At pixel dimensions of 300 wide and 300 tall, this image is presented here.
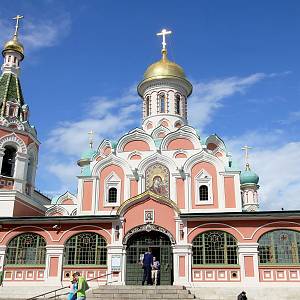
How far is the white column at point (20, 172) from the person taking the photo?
822 inches

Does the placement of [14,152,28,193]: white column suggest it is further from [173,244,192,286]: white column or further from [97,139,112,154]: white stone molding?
[173,244,192,286]: white column

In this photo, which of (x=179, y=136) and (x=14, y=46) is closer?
(x=179, y=136)

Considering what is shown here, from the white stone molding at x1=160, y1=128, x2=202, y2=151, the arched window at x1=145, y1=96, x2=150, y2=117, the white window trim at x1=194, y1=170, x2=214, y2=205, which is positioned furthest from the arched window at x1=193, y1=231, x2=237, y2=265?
the arched window at x1=145, y1=96, x2=150, y2=117

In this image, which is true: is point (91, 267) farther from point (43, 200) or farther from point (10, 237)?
point (43, 200)

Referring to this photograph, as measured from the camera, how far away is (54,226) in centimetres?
1809

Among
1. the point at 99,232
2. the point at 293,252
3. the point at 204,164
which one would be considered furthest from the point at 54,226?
the point at 293,252

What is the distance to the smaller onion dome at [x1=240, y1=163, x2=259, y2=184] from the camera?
32.7 meters

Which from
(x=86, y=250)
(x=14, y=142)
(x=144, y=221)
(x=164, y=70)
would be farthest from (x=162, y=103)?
Result: (x=86, y=250)

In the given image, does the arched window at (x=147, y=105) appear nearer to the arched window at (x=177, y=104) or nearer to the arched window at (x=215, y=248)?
the arched window at (x=177, y=104)

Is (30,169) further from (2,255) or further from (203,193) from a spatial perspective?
(203,193)

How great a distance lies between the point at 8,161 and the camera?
2147 centimetres

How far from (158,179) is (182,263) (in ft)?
15.5

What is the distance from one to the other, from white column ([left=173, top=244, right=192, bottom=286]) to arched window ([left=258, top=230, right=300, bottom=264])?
284 centimetres

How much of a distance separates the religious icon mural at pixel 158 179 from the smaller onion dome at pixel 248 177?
13737mm
